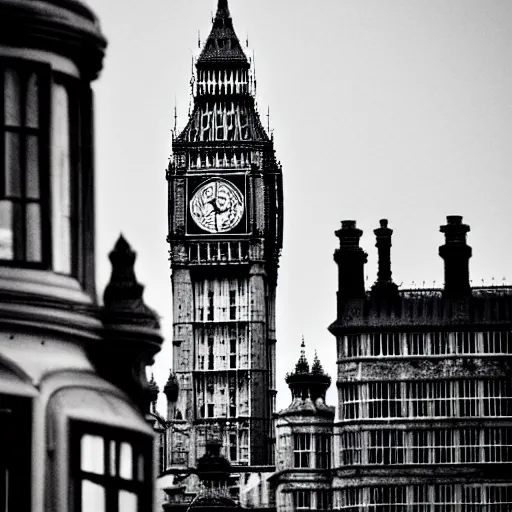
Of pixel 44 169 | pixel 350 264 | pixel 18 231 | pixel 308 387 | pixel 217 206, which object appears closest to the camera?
pixel 18 231

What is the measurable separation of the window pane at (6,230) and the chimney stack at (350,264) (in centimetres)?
9102

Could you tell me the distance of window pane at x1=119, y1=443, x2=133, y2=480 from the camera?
949 cm

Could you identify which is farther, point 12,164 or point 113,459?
point 113,459

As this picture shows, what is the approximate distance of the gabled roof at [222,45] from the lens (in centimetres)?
13975

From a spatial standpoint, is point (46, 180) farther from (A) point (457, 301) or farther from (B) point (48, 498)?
(A) point (457, 301)

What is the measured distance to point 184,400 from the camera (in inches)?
5246

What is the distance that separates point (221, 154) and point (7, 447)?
127898 millimetres

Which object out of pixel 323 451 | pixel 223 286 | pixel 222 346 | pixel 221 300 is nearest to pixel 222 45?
pixel 223 286

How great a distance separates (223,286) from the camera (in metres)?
136

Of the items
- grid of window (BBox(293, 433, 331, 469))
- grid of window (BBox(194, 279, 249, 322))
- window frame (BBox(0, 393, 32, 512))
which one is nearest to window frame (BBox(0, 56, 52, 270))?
window frame (BBox(0, 393, 32, 512))

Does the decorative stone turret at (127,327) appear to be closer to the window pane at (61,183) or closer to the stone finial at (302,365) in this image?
the window pane at (61,183)

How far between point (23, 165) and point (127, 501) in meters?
1.48

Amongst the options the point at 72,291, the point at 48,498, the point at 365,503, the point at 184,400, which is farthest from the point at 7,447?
the point at 184,400

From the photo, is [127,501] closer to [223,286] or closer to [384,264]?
[384,264]
